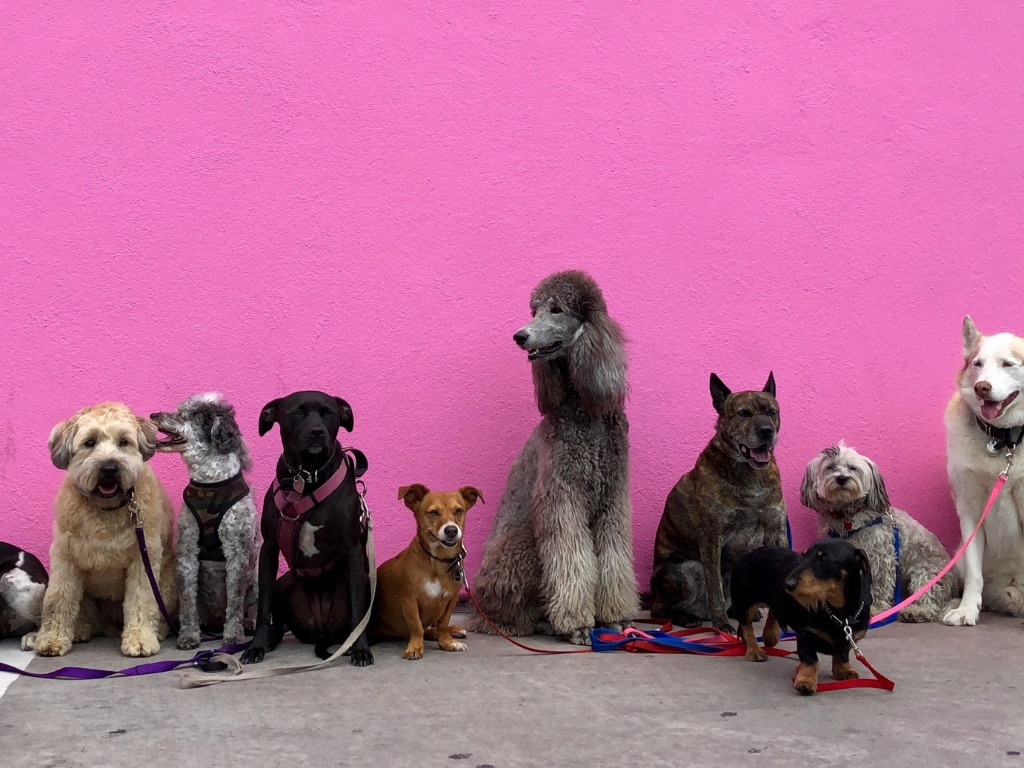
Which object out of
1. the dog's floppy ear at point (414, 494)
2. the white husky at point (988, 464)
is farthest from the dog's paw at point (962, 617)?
the dog's floppy ear at point (414, 494)

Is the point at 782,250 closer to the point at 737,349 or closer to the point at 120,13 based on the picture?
the point at 737,349

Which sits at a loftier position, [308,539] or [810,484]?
[810,484]

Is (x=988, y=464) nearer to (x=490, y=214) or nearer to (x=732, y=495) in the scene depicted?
(x=732, y=495)

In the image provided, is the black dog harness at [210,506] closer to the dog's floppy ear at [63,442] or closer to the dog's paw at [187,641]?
the dog's paw at [187,641]

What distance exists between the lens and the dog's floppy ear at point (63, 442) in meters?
3.75

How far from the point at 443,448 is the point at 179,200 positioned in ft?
5.86

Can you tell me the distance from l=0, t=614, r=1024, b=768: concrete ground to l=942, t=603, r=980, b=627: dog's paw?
2.06 ft

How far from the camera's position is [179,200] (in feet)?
15.0

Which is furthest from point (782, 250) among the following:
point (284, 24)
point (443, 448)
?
point (284, 24)

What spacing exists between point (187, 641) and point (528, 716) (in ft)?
5.48

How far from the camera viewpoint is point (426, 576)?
12.4 ft

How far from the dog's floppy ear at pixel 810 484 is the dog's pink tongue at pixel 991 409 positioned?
0.78m

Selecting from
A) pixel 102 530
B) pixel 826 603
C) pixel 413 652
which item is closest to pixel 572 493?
pixel 413 652

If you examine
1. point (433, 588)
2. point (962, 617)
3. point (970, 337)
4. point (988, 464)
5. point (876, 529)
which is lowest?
point (962, 617)
